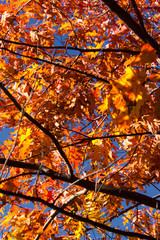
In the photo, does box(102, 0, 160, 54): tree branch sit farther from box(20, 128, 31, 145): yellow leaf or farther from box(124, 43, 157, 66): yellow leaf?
box(20, 128, 31, 145): yellow leaf

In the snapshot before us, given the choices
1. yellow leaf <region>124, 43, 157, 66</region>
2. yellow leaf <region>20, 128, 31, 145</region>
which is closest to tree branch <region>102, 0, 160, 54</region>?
yellow leaf <region>124, 43, 157, 66</region>

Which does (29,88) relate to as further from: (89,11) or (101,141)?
(89,11)

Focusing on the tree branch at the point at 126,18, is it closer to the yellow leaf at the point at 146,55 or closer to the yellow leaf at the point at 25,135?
the yellow leaf at the point at 146,55

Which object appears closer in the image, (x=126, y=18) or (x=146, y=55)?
(x=146, y=55)

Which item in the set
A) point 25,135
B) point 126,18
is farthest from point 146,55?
point 25,135

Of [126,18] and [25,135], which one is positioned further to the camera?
[25,135]

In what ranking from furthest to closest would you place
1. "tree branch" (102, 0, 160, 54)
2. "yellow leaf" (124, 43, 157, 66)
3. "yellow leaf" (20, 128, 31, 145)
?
"yellow leaf" (20, 128, 31, 145) → "tree branch" (102, 0, 160, 54) → "yellow leaf" (124, 43, 157, 66)

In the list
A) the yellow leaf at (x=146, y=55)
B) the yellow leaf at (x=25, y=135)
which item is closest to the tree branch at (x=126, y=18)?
the yellow leaf at (x=146, y=55)

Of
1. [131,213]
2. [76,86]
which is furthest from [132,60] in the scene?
[131,213]

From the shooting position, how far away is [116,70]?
3070mm

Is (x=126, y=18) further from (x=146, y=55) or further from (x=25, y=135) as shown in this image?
(x=25, y=135)

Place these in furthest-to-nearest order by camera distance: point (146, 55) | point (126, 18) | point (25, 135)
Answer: point (25, 135) → point (126, 18) → point (146, 55)

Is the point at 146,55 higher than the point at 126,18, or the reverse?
the point at 126,18

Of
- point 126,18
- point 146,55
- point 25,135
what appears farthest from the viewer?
point 25,135
